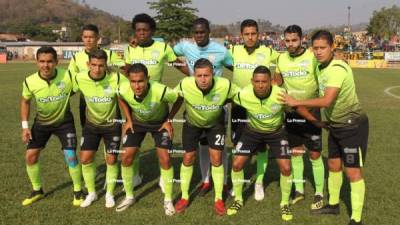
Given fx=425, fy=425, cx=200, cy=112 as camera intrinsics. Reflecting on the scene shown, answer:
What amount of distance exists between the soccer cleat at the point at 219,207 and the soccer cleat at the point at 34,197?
2.59 meters

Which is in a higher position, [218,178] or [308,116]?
[308,116]

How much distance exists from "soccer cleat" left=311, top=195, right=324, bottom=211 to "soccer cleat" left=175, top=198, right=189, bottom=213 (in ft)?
5.79

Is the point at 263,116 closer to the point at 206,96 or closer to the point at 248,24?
the point at 206,96

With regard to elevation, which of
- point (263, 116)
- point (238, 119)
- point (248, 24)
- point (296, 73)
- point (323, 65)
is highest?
point (248, 24)

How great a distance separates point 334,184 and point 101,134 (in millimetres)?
3305

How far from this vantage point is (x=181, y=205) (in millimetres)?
5949

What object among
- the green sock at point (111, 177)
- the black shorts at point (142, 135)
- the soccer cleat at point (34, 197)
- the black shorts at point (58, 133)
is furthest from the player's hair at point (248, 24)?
the soccer cleat at point (34, 197)

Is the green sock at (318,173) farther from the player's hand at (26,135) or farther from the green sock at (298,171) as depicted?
the player's hand at (26,135)

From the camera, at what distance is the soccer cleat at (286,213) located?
18.3 ft

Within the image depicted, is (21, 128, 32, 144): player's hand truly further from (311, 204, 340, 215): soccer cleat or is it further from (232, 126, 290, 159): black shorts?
(311, 204, 340, 215): soccer cleat

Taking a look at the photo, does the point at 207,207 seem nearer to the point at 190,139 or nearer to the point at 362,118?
the point at 190,139

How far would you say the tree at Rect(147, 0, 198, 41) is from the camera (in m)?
86.3

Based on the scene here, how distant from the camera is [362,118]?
5223mm

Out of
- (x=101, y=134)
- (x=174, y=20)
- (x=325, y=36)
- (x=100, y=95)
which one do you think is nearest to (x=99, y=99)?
(x=100, y=95)
